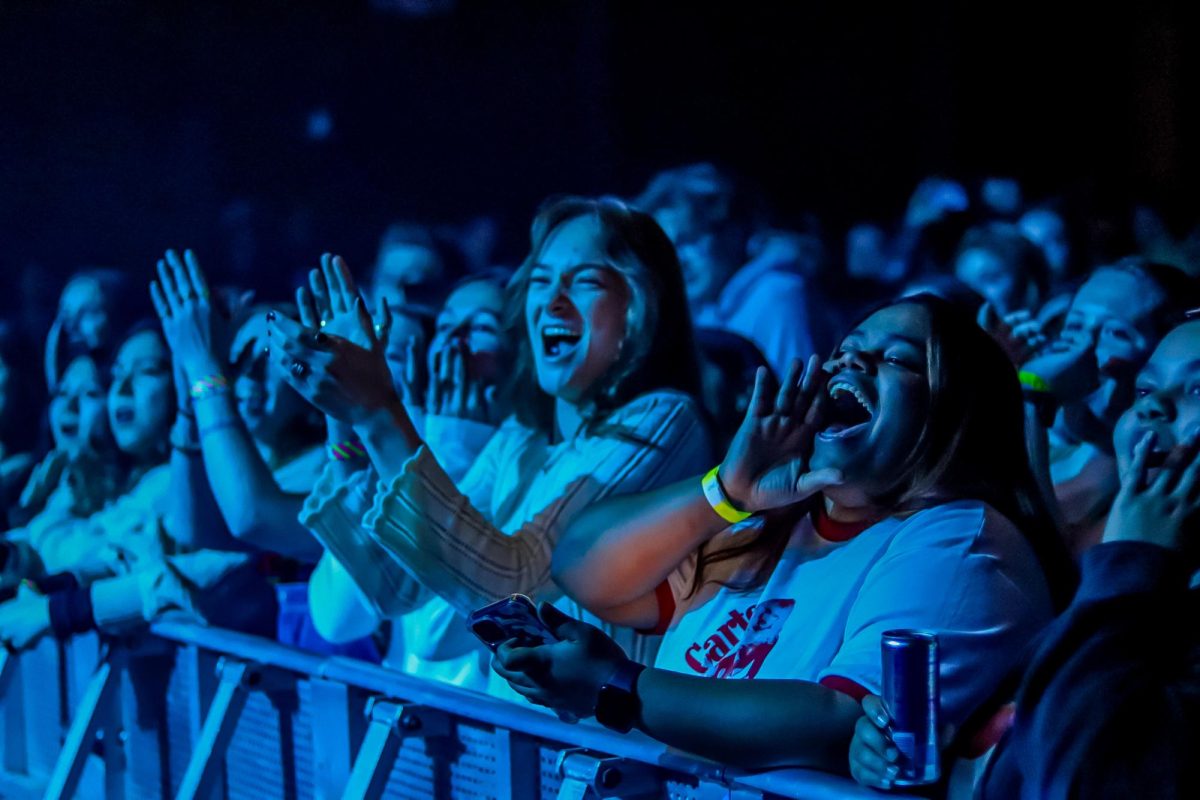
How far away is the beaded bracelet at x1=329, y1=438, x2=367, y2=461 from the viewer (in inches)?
104

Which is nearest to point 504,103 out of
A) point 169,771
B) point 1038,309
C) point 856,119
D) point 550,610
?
point 856,119

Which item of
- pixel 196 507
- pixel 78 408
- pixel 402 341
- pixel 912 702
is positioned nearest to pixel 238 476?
pixel 196 507

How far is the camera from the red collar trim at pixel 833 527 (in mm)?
1613

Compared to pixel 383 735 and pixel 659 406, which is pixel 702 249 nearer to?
pixel 659 406

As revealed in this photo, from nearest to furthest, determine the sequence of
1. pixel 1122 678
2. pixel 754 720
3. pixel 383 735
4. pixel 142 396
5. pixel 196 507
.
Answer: pixel 1122 678 → pixel 754 720 → pixel 383 735 → pixel 196 507 → pixel 142 396

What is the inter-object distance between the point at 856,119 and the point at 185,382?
1.66 m

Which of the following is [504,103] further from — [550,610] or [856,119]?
[550,610]

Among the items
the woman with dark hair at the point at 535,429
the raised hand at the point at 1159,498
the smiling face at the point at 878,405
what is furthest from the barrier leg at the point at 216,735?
the raised hand at the point at 1159,498

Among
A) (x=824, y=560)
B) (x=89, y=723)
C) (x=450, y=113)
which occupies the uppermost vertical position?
(x=450, y=113)

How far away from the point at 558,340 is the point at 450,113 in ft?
3.69

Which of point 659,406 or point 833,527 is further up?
point 659,406

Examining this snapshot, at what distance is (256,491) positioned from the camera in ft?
9.41

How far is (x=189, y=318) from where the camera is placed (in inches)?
116

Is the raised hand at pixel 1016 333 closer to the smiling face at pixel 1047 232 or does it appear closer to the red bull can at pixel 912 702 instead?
the smiling face at pixel 1047 232
